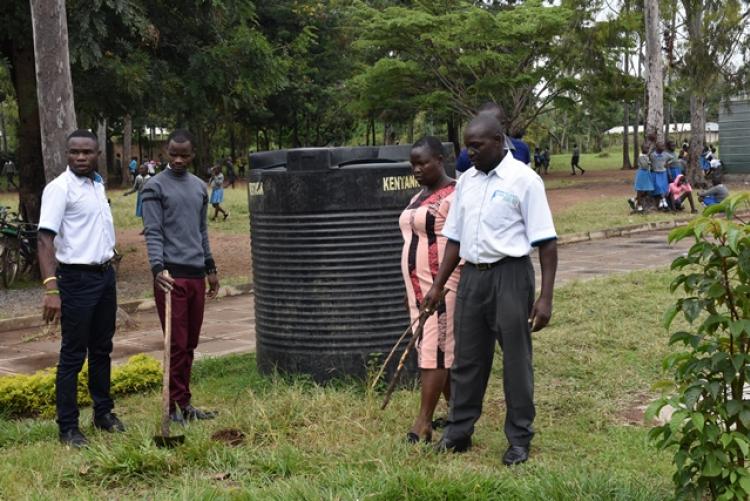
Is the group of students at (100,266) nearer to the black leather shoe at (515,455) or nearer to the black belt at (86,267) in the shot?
the black belt at (86,267)

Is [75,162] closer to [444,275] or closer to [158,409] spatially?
[158,409]

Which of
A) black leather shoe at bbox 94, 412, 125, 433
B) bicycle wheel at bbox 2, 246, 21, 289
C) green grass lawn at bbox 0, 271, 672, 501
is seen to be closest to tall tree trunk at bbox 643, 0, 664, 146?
bicycle wheel at bbox 2, 246, 21, 289

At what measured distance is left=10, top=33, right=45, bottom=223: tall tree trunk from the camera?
1246cm

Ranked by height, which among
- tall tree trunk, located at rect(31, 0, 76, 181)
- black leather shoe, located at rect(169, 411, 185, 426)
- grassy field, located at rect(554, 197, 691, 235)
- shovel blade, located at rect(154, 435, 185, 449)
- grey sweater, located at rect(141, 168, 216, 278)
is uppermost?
tall tree trunk, located at rect(31, 0, 76, 181)

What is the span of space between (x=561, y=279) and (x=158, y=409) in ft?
22.0

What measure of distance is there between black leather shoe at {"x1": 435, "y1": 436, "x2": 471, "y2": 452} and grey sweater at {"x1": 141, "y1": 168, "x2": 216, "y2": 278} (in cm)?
185

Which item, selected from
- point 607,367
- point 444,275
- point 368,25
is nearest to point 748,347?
point 444,275

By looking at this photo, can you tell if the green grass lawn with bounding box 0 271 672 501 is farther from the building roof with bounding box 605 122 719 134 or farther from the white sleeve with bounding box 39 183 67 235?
the building roof with bounding box 605 122 719 134

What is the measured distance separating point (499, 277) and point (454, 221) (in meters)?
0.42

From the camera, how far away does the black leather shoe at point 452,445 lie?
4720 mm

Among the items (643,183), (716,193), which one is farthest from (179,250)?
(643,183)

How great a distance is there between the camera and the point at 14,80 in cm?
1268

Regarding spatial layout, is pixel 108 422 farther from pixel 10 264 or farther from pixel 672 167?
pixel 672 167

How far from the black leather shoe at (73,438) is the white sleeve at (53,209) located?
3.55 ft
